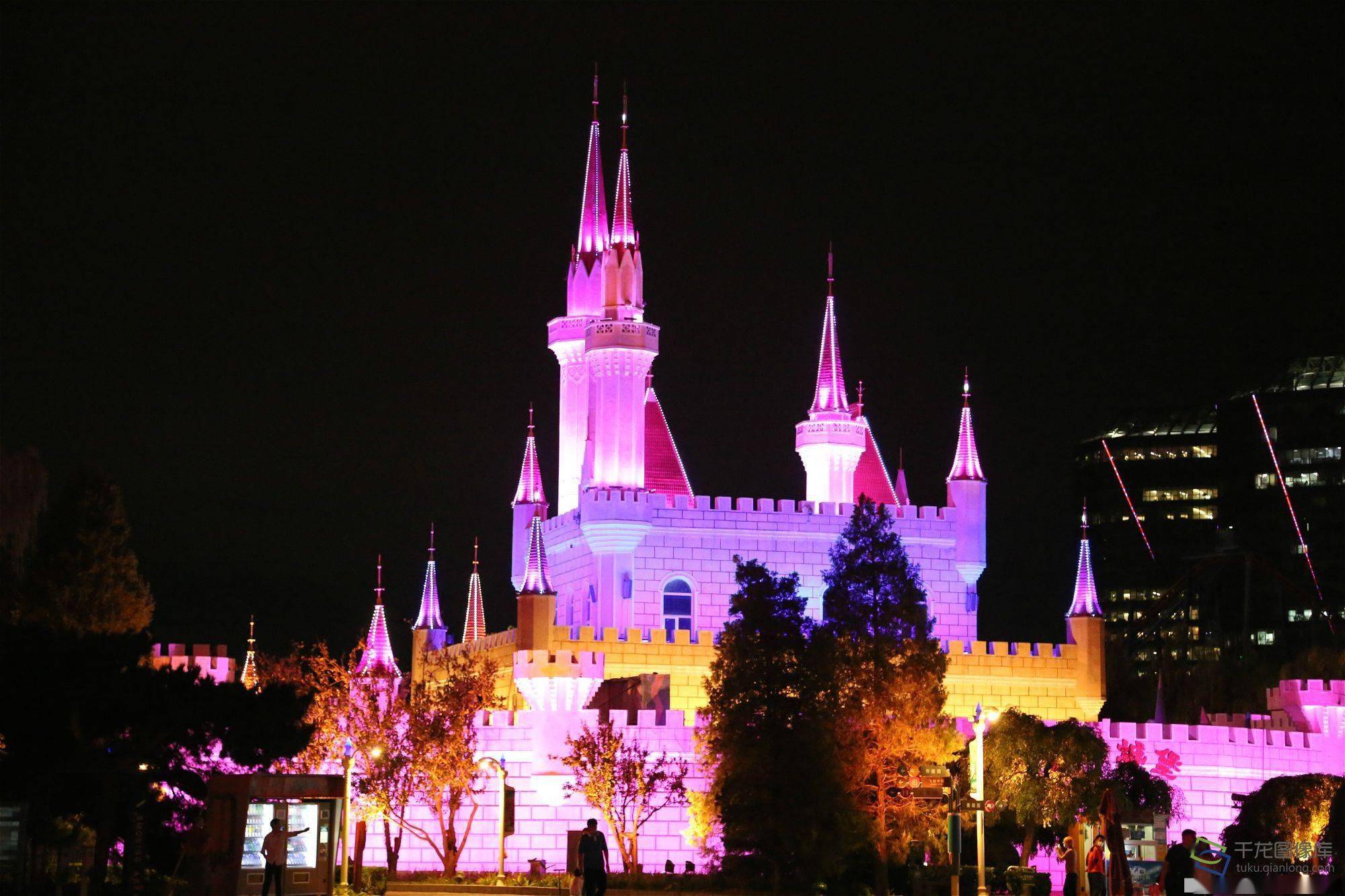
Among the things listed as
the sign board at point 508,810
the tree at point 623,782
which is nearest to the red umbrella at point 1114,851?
the sign board at point 508,810

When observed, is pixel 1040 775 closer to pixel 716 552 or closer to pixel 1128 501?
pixel 716 552

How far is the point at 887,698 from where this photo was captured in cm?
4238

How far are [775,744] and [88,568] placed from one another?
19434 mm

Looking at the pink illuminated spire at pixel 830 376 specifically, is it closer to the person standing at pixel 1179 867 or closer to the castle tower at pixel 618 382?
the castle tower at pixel 618 382

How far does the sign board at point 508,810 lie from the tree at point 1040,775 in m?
11.8

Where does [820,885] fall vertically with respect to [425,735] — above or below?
below

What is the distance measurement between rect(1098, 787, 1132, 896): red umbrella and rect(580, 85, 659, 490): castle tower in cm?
2278

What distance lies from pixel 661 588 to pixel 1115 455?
3121 inches

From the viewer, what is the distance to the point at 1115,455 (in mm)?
129250

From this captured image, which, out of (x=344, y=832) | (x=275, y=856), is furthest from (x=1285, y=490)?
(x=275, y=856)

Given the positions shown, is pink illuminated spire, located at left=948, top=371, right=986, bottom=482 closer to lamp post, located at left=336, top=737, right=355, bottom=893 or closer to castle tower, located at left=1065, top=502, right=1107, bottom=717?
castle tower, located at left=1065, top=502, right=1107, bottom=717

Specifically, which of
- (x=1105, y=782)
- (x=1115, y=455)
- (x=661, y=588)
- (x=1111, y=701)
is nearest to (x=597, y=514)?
(x=661, y=588)

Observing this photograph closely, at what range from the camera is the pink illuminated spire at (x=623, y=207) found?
185ft

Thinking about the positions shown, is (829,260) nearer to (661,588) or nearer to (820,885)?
(661,588)
